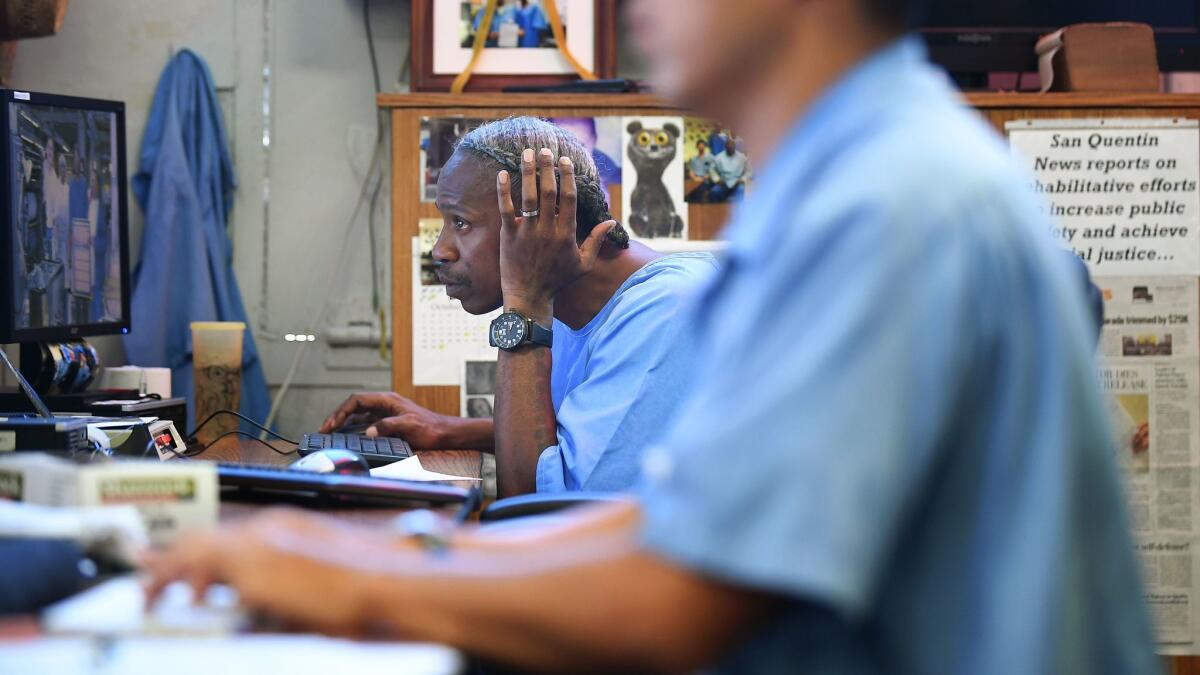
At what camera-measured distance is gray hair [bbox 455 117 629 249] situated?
212 centimetres

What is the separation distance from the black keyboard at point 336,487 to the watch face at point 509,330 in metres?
0.65

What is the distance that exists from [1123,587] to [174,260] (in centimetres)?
320

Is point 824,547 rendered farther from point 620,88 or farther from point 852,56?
point 620,88

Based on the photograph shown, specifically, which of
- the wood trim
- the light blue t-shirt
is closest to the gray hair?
the light blue t-shirt

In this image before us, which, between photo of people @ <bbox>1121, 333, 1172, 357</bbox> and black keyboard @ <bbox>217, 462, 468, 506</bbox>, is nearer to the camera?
black keyboard @ <bbox>217, 462, 468, 506</bbox>

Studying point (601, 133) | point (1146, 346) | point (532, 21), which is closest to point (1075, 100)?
point (1146, 346)

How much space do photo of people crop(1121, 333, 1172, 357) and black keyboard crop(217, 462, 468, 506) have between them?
2076 millimetres

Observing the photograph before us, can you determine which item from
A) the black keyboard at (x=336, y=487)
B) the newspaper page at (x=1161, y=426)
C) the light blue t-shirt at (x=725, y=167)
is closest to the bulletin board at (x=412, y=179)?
the light blue t-shirt at (x=725, y=167)

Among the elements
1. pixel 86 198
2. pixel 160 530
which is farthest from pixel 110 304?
pixel 160 530

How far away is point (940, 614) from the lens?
66 cm

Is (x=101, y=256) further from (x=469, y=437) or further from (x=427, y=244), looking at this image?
(x=469, y=437)

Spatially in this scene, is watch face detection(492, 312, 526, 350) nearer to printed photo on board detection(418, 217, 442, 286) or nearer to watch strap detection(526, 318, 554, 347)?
watch strap detection(526, 318, 554, 347)

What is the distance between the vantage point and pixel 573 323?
85.4 inches

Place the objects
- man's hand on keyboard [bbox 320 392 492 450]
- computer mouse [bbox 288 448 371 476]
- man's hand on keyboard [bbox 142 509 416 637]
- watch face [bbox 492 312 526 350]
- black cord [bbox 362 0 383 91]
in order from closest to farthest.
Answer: man's hand on keyboard [bbox 142 509 416 637] < computer mouse [bbox 288 448 371 476] < watch face [bbox 492 312 526 350] < man's hand on keyboard [bbox 320 392 492 450] < black cord [bbox 362 0 383 91]
